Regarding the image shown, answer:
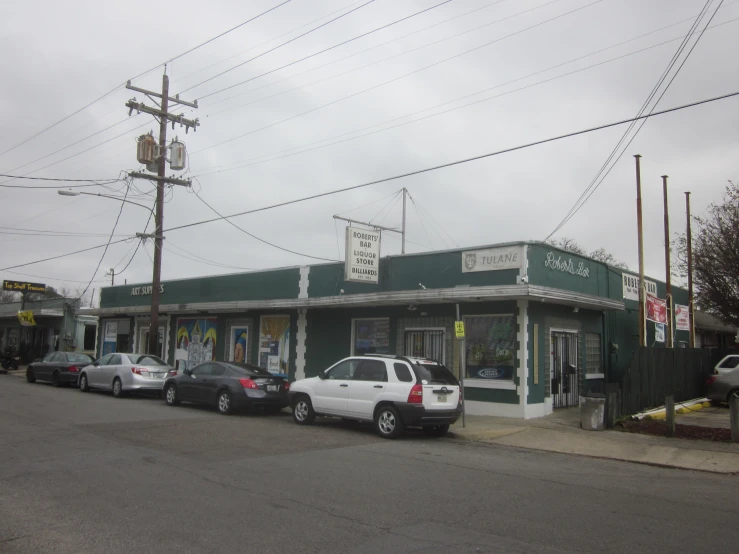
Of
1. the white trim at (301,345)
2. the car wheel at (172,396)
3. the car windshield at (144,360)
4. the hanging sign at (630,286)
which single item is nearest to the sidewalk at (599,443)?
the white trim at (301,345)

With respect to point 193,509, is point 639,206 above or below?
above

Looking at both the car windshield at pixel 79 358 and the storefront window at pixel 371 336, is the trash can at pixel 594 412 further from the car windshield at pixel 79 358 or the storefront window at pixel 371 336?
the car windshield at pixel 79 358

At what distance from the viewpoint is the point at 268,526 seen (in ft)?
20.3

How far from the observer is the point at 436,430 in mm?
13570

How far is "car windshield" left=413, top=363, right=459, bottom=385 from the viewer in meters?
12.8

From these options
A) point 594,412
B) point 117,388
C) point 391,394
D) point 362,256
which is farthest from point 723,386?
point 117,388

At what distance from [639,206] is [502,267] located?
7166mm

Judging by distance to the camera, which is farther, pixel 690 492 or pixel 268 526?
pixel 690 492

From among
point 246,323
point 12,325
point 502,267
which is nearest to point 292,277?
point 246,323

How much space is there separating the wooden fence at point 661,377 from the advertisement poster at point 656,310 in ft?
4.06

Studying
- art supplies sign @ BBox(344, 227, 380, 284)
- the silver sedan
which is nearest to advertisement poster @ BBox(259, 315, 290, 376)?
the silver sedan

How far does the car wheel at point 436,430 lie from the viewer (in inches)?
527

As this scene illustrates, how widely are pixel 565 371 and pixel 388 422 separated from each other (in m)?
7.47

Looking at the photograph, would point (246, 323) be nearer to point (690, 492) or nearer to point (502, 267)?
Answer: point (502, 267)
